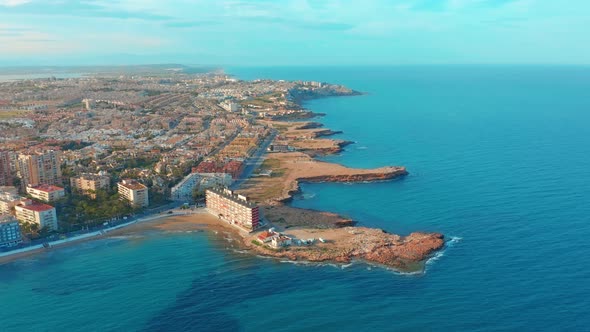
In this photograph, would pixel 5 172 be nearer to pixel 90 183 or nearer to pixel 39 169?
pixel 39 169

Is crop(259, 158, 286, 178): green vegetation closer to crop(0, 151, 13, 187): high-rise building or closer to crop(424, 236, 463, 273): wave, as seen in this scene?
crop(424, 236, 463, 273): wave

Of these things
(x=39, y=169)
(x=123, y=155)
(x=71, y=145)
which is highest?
(x=39, y=169)

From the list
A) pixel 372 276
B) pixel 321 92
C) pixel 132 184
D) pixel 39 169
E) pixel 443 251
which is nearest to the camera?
pixel 372 276

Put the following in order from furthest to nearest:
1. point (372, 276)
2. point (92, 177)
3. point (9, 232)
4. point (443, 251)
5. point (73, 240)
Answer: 1. point (92, 177)
2. point (73, 240)
3. point (9, 232)
4. point (443, 251)
5. point (372, 276)

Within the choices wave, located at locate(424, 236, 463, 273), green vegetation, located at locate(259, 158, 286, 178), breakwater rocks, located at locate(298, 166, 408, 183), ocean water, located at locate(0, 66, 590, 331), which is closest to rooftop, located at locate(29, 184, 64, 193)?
ocean water, located at locate(0, 66, 590, 331)

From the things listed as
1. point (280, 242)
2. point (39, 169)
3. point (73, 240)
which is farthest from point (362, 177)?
point (39, 169)

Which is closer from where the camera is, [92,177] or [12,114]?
[92,177]

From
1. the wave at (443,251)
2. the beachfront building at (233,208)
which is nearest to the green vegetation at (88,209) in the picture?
the beachfront building at (233,208)

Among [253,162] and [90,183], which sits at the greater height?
[90,183]
